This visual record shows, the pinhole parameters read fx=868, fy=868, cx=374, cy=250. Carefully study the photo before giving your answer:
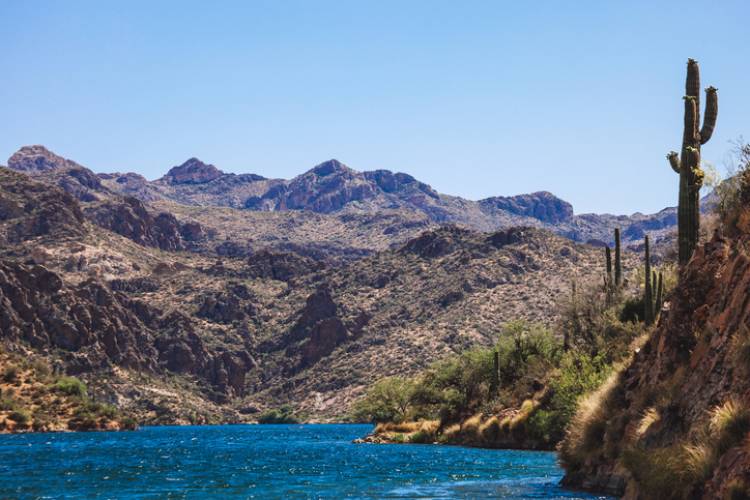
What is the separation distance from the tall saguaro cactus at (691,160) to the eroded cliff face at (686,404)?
3503 mm

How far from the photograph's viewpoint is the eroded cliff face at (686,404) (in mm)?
16328

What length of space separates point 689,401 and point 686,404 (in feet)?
0.44

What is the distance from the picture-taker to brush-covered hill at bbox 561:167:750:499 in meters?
16.3

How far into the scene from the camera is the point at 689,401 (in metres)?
20.8

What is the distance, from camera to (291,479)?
43.7m

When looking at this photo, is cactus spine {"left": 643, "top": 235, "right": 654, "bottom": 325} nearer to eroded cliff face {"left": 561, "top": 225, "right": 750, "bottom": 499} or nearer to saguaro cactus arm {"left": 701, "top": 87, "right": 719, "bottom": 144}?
saguaro cactus arm {"left": 701, "top": 87, "right": 719, "bottom": 144}

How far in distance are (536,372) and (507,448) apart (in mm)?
6385

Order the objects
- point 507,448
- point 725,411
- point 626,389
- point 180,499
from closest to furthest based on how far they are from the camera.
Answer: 1. point 725,411
2. point 626,389
3. point 180,499
4. point 507,448

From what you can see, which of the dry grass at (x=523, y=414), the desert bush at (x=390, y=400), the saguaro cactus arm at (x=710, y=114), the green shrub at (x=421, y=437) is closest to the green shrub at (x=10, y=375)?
the desert bush at (x=390, y=400)

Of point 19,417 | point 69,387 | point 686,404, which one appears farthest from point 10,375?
point 686,404

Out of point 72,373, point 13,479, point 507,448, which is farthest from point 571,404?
point 72,373

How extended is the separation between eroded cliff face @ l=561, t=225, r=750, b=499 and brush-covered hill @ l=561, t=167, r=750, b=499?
0.09 feet

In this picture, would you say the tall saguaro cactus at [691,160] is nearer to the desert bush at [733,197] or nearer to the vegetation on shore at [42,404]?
the desert bush at [733,197]

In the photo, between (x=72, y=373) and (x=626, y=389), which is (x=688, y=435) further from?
(x=72, y=373)
